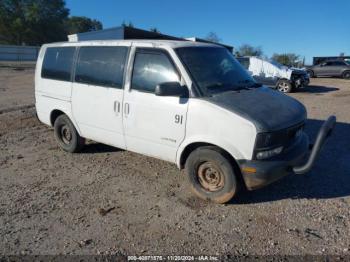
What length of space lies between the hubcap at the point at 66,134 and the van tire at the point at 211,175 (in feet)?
9.33

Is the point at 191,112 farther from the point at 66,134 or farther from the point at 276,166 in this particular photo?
the point at 66,134

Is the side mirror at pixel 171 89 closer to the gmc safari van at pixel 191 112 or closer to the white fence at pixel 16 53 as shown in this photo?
the gmc safari van at pixel 191 112

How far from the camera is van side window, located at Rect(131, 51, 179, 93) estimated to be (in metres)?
4.38

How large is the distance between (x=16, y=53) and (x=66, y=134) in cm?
4203

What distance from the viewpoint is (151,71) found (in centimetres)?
453

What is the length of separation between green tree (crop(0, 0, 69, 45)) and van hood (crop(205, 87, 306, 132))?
65.6 metres

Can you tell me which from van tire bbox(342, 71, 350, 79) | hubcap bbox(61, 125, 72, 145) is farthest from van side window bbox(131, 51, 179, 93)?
van tire bbox(342, 71, 350, 79)

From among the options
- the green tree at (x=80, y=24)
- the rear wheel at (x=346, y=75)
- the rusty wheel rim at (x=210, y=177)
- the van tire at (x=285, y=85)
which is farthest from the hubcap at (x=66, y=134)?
the green tree at (x=80, y=24)

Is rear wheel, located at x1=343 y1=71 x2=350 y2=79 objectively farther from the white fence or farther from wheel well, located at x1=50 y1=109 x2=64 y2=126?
the white fence

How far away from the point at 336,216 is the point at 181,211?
190cm

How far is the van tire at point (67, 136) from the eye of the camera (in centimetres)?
591

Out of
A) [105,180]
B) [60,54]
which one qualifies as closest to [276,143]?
[105,180]

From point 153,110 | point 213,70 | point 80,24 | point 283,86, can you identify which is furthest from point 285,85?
point 80,24

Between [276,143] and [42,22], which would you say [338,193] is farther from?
[42,22]
